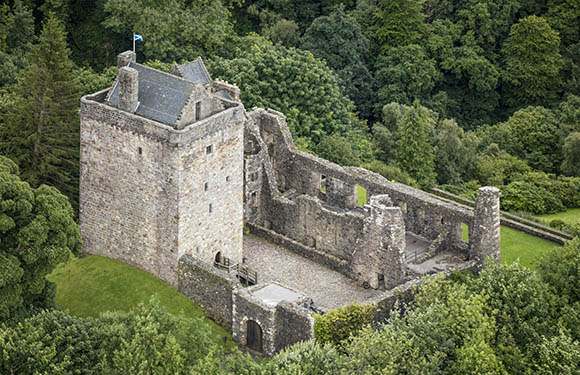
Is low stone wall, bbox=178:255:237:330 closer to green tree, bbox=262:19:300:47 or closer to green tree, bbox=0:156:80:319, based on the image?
green tree, bbox=0:156:80:319

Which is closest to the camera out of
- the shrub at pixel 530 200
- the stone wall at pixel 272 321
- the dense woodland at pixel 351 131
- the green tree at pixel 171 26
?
the dense woodland at pixel 351 131

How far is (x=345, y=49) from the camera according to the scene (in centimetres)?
10731

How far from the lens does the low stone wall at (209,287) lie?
2571 inches

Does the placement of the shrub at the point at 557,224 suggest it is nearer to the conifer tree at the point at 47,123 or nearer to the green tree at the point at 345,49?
the green tree at the point at 345,49

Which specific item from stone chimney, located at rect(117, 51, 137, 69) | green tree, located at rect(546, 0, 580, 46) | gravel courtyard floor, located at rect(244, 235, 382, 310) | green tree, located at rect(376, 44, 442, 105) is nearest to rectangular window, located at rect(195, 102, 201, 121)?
stone chimney, located at rect(117, 51, 137, 69)

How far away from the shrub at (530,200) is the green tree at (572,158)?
9.16 m

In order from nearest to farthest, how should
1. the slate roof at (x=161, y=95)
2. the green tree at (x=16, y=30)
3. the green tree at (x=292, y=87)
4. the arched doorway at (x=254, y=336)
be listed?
the arched doorway at (x=254, y=336), the slate roof at (x=161, y=95), the green tree at (x=292, y=87), the green tree at (x=16, y=30)

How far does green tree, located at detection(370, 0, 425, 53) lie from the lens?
112 metres

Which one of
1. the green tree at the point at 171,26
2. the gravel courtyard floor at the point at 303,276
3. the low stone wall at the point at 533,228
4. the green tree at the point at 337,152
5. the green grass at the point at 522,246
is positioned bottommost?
the gravel courtyard floor at the point at 303,276

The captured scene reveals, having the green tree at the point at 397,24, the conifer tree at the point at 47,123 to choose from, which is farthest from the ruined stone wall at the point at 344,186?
the green tree at the point at 397,24

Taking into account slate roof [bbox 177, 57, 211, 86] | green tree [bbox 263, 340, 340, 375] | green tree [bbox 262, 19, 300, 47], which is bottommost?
green tree [bbox 263, 340, 340, 375]

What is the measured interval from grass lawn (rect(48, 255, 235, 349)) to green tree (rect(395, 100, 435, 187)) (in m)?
28.8

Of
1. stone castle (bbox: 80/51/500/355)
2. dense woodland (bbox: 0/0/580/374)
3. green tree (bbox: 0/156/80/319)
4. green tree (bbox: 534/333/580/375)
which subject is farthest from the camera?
stone castle (bbox: 80/51/500/355)

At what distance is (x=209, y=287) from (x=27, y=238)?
11458 mm
